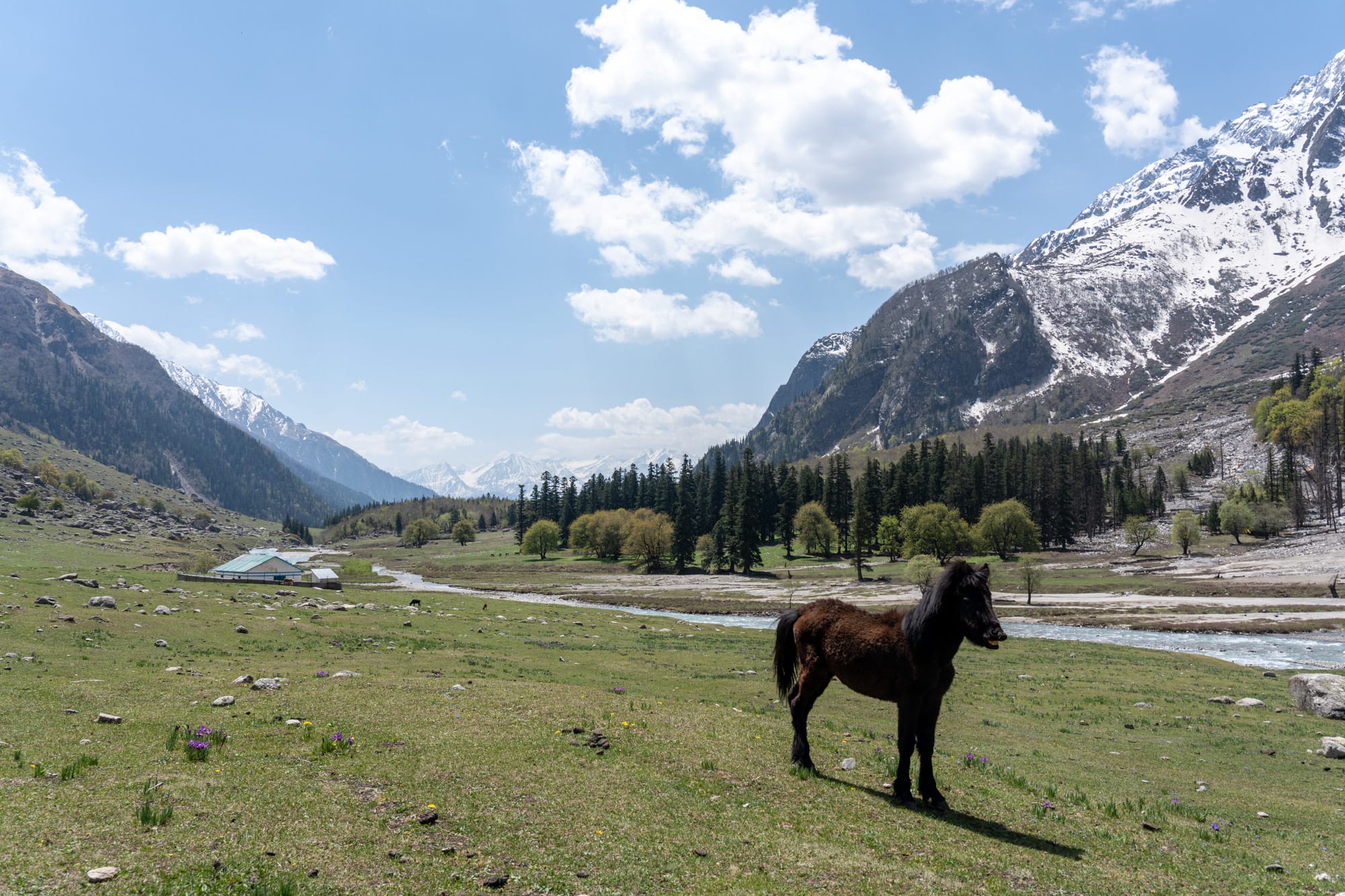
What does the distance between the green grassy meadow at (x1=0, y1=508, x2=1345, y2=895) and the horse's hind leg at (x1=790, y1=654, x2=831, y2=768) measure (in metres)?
0.61

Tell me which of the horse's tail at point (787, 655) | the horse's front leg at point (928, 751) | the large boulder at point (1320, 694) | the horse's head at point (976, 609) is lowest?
the large boulder at point (1320, 694)

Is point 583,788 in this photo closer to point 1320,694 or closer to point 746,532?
point 1320,694

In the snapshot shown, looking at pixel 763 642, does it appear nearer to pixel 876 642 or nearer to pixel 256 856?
pixel 876 642

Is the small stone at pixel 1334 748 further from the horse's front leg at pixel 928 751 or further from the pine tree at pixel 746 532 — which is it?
the pine tree at pixel 746 532

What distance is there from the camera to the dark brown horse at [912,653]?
10352mm

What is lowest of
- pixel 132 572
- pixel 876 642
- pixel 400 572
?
pixel 400 572

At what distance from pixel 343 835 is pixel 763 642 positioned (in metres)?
38.3

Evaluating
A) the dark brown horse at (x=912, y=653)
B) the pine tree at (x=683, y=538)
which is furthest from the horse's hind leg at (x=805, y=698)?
the pine tree at (x=683, y=538)

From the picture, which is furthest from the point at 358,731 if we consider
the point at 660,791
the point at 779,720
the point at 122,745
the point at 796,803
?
the point at 779,720

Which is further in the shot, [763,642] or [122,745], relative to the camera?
[763,642]

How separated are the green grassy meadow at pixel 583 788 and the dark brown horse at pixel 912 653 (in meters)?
1.05

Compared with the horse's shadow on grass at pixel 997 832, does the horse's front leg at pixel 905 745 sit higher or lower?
higher

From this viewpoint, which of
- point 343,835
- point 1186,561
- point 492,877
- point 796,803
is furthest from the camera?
point 1186,561

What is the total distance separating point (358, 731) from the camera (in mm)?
12719
